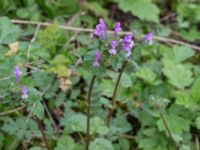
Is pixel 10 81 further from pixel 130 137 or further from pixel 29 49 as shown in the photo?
pixel 130 137

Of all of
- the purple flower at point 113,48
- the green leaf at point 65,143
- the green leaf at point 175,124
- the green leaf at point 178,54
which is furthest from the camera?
the green leaf at point 178,54

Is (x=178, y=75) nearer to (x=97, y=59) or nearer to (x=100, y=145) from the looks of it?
(x=100, y=145)

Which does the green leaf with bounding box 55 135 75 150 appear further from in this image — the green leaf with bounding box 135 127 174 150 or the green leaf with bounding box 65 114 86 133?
the green leaf with bounding box 135 127 174 150

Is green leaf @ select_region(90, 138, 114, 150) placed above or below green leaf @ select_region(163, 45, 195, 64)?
below

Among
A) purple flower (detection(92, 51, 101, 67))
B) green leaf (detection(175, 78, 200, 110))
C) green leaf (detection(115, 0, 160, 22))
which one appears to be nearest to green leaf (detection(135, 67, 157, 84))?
green leaf (detection(175, 78, 200, 110))

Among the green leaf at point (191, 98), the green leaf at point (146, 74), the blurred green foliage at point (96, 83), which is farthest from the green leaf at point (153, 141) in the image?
the green leaf at point (146, 74)

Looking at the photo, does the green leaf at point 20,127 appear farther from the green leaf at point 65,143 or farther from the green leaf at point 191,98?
the green leaf at point 191,98

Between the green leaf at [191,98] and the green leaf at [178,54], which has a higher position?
the green leaf at [178,54]
